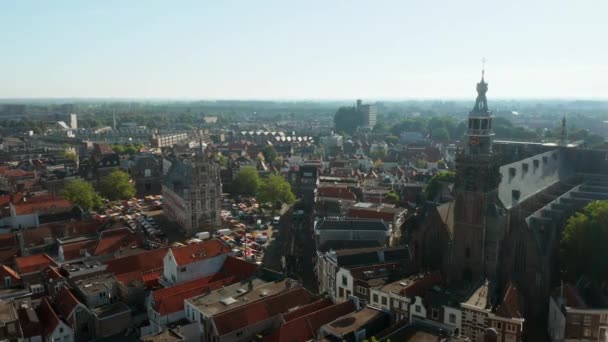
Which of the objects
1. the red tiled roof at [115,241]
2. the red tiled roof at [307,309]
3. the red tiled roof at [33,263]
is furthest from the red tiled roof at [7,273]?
the red tiled roof at [307,309]

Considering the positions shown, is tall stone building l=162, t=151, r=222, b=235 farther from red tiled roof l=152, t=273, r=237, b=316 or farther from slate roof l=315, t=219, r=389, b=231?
red tiled roof l=152, t=273, r=237, b=316

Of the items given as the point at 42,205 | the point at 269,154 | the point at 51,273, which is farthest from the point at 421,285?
the point at 269,154

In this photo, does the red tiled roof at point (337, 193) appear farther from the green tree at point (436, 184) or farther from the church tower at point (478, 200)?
the church tower at point (478, 200)

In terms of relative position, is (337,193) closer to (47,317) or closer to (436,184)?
(436,184)

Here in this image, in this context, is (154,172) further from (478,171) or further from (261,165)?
(478,171)

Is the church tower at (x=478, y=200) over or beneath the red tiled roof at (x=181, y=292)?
over

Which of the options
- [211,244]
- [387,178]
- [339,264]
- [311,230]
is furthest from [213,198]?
[387,178]
